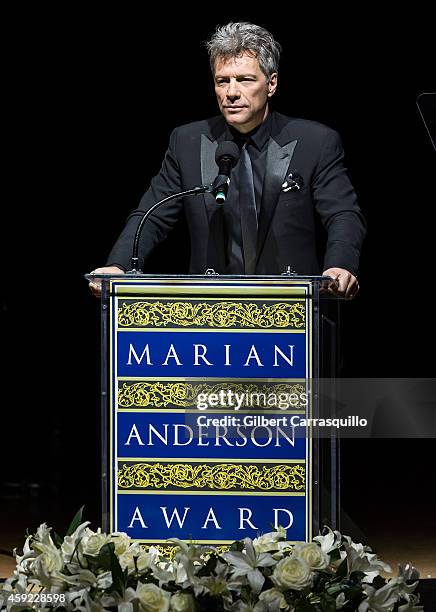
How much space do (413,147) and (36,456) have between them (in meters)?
2.08

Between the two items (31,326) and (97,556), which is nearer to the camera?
(97,556)

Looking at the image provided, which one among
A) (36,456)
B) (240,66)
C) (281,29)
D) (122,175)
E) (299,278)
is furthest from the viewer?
(36,456)

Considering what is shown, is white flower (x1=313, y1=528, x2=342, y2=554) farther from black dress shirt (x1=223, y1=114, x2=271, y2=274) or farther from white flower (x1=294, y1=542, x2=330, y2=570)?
black dress shirt (x1=223, y1=114, x2=271, y2=274)

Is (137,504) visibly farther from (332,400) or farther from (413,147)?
(413,147)

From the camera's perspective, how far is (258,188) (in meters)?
3.11

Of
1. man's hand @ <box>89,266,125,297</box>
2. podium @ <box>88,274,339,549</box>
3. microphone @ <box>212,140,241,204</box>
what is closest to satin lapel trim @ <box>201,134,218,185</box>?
microphone @ <box>212,140,241,204</box>

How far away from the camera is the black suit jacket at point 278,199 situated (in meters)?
3.07

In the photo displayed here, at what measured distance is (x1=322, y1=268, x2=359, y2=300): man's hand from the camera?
8.80ft

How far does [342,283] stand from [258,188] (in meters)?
0.50

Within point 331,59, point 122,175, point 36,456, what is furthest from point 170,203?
point 36,456

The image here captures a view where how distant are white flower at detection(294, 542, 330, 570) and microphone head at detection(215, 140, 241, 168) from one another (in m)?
1.00

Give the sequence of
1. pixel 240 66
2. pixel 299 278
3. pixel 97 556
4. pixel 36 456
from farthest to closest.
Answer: pixel 36 456 < pixel 240 66 < pixel 299 278 < pixel 97 556

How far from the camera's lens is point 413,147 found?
15.9ft

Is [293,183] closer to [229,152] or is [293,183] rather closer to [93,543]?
[229,152]
